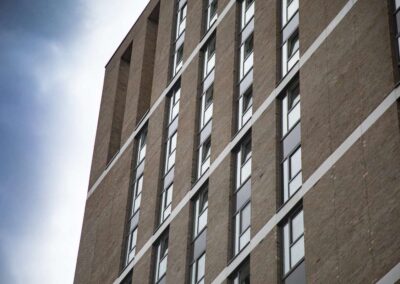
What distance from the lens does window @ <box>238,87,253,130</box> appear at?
126ft

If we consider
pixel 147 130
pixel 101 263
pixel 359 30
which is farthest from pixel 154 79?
pixel 359 30

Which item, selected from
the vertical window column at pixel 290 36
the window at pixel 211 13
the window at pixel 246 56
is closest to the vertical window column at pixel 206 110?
the window at pixel 211 13

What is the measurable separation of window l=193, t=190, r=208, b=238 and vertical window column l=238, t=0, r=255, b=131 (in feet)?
9.17

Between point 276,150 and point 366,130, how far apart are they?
5.11 meters

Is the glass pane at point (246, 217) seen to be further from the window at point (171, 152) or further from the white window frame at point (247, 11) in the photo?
the white window frame at point (247, 11)

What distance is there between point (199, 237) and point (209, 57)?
31.3 ft

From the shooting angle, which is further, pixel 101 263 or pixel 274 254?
pixel 101 263

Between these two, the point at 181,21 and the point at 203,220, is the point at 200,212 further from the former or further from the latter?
the point at 181,21

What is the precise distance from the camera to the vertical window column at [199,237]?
1446 inches

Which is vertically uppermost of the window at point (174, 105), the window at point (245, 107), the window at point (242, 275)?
the window at point (174, 105)

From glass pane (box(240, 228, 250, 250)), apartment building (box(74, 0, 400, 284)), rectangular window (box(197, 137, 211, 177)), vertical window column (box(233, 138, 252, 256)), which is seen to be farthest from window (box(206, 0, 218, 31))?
glass pane (box(240, 228, 250, 250))

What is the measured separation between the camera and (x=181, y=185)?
134ft

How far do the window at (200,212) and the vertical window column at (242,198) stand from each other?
1955 mm

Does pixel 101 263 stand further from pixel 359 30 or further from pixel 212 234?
pixel 359 30
